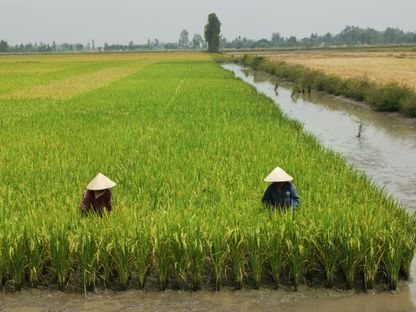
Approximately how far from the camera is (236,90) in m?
22.2

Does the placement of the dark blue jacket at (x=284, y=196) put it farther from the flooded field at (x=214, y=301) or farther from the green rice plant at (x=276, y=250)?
the flooded field at (x=214, y=301)

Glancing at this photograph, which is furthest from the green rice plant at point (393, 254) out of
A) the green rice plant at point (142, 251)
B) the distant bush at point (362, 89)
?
the distant bush at point (362, 89)

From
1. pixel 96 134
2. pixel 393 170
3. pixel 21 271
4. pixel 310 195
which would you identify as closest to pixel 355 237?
pixel 310 195

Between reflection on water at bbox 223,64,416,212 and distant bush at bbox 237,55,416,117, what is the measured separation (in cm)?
46

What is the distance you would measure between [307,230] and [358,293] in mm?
739

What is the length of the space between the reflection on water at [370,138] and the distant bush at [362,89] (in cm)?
46

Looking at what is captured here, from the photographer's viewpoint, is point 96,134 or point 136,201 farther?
point 96,134

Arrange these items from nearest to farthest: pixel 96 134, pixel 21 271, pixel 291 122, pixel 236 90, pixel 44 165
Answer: pixel 21 271 → pixel 44 165 → pixel 96 134 → pixel 291 122 → pixel 236 90

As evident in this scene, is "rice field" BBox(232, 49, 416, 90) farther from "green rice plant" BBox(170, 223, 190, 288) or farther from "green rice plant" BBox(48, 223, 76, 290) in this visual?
"green rice plant" BBox(48, 223, 76, 290)

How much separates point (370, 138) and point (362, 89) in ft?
31.7

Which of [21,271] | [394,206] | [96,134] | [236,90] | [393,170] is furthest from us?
[236,90]

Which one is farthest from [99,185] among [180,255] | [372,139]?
[372,139]

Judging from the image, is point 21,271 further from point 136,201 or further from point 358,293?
point 358,293

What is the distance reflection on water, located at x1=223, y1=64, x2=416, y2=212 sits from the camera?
9.02 m
